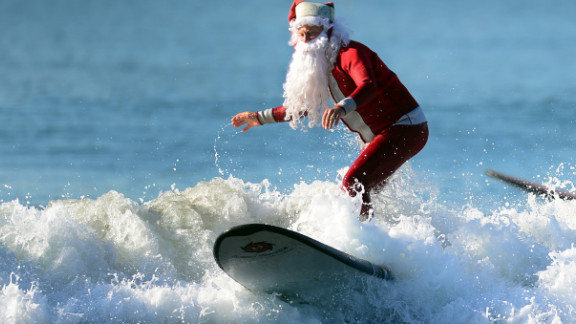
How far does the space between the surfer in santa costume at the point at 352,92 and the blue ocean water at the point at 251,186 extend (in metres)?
0.28

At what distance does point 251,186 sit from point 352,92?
54.1 inches

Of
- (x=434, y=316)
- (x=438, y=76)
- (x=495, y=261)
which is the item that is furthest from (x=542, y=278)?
(x=438, y=76)

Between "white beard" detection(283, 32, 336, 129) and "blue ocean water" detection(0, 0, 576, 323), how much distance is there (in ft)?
1.52

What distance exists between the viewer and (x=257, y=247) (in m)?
3.65

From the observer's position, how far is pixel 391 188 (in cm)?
477

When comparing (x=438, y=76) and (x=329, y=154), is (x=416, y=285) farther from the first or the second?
(x=438, y=76)

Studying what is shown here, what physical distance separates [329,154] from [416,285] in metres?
4.81

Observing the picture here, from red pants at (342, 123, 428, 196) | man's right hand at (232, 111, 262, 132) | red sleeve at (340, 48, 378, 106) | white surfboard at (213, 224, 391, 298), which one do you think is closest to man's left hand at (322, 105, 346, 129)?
red sleeve at (340, 48, 378, 106)

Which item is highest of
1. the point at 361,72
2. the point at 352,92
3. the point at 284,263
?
the point at 361,72

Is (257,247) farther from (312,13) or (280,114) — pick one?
(312,13)

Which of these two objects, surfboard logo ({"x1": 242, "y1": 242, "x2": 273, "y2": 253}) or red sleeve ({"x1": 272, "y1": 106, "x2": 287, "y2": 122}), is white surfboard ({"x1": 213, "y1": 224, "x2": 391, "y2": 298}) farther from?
red sleeve ({"x1": 272, "y1": 106, "x2": 287, "y2": 122})

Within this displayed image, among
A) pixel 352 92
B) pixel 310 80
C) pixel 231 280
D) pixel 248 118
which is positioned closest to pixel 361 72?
pixel 352 92

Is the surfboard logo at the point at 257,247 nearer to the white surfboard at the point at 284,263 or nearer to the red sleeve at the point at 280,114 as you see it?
the white surfboard at the point at 284,263

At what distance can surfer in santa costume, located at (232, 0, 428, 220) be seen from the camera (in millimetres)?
4348
